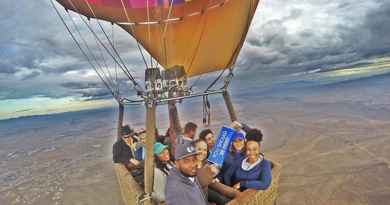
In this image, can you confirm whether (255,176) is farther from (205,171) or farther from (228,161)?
(205,171)

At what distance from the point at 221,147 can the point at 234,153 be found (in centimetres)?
30

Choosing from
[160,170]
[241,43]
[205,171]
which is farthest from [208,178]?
[241,43]

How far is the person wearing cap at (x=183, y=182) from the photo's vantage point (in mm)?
1990

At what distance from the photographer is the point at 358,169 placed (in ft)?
77.0

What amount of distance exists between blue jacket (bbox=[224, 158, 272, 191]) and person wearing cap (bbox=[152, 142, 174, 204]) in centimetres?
68

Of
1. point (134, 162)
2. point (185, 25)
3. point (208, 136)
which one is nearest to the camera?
point (208, 136)

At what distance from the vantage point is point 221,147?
294 centimetres

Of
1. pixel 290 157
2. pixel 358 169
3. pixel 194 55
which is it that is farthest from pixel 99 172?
pixel 194 55

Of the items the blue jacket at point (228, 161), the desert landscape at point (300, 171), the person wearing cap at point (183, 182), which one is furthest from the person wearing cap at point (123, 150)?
the desert landscape at point (300, 171)

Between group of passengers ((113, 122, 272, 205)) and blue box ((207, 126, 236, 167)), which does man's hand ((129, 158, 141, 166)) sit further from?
blue box ((207, 126, 236, 167))

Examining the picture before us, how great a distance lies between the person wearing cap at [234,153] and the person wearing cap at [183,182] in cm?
104

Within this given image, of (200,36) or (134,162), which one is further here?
(200,36)

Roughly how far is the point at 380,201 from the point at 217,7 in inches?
650

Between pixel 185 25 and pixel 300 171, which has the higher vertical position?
pixel 185 25
